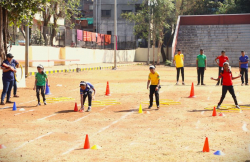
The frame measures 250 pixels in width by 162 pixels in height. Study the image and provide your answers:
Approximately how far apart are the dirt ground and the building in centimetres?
5439

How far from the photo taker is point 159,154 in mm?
8031

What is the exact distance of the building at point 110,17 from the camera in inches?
2744

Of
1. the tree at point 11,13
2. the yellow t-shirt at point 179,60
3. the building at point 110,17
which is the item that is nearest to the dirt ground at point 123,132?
the tree at point 11,13

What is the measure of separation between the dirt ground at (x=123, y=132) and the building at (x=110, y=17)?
54386 millimetres

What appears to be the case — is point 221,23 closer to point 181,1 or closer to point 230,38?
point 230,38

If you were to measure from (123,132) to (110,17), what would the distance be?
64.2m

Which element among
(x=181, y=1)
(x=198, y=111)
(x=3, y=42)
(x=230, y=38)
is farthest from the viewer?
(x=181, y=1)

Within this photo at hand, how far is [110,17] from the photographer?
240ft

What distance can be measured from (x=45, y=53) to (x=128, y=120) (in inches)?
1117

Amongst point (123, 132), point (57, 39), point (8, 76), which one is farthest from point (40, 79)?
point (57, 39)

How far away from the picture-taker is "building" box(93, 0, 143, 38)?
229ft

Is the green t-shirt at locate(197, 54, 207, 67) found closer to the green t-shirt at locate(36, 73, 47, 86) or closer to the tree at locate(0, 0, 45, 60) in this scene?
the tree at locate(0, 0, 45, 60)

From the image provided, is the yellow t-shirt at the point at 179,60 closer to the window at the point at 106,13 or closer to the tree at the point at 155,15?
the tree at the point at 155,15

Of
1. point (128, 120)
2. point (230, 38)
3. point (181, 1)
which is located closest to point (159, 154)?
point (128, 120)
